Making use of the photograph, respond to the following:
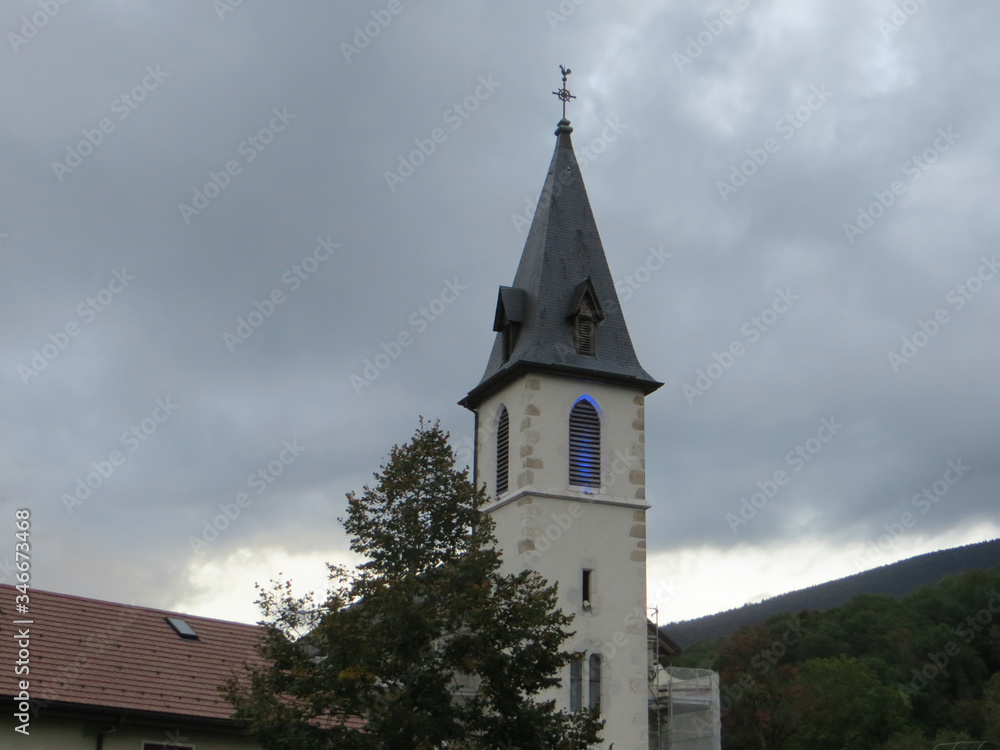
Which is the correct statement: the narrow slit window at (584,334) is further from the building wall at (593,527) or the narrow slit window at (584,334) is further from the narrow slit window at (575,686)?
the narrow slit window at (575,686)

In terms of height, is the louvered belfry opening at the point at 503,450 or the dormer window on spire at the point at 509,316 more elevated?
the dormer window on spire at the point at 509,316

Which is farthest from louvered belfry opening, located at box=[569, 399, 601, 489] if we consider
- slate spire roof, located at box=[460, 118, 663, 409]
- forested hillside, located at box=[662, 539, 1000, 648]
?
forested hillside, located at box=[662, 539, 1000, 648]

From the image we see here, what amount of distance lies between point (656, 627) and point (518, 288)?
959cm

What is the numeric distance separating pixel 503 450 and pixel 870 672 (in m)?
49.1

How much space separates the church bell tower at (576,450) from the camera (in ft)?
94.5

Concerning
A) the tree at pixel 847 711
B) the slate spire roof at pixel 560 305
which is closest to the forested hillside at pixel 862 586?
the tree at pixel 847 711

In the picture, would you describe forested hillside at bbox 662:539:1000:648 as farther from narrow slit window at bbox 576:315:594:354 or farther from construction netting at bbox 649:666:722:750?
narrow slit window at bbox 576:315:594:354

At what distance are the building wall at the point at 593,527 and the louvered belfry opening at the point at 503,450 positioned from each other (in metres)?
0.36

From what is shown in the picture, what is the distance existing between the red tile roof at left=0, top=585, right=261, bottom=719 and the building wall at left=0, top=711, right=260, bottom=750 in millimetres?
426

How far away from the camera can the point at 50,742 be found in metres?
21.3

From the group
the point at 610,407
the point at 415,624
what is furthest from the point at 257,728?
the point at 610,407

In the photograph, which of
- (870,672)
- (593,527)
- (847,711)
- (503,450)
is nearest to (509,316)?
(503,450)

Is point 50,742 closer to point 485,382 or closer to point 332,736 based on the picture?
point 332,736

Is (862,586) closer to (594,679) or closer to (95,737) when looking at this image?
(594,679)
